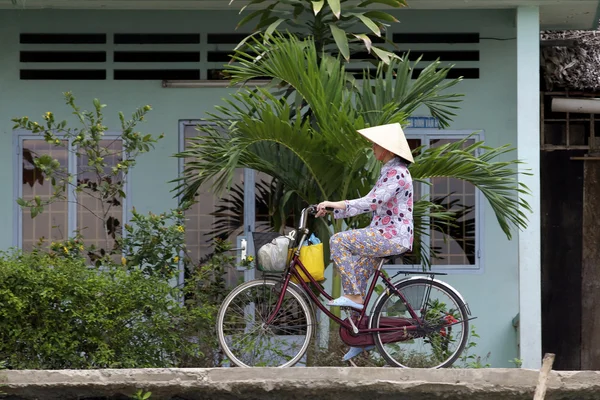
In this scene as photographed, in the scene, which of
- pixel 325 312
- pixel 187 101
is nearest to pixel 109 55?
pixel 187 101

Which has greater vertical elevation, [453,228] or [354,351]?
[453,228]

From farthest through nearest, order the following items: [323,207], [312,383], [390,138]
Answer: [390,138], [323,207], [312,383]

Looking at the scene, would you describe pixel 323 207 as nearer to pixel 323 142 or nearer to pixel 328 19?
pixel 323 142

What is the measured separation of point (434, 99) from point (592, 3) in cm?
198

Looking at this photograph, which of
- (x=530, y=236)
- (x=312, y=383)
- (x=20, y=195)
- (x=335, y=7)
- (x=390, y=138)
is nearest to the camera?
(x=312, y=383)

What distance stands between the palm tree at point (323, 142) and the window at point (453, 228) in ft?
6.04

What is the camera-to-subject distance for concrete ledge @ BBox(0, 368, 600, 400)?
6.43m

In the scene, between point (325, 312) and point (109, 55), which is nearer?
point (325, 312)

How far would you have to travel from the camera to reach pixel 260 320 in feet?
23.9

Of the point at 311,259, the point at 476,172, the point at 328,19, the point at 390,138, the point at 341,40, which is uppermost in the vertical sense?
the point at 328,19

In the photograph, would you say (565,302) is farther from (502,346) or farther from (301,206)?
(301,206)

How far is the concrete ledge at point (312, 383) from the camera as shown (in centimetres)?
643

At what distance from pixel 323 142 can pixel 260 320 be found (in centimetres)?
140

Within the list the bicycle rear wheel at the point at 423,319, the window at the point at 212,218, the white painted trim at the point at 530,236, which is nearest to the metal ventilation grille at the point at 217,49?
the window at the point at 212,218
